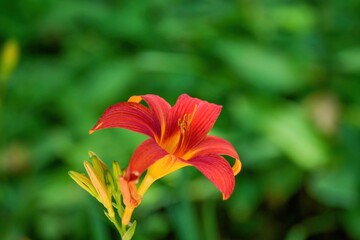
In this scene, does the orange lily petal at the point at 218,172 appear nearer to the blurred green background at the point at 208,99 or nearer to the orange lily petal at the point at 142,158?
the orange lily petal at the point at 142,158

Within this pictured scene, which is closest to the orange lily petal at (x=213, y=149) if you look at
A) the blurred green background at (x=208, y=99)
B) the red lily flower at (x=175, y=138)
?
the red lily flower at (x=175, y=138)

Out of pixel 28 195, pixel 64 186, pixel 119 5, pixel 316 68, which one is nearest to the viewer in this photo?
pixel 28 195

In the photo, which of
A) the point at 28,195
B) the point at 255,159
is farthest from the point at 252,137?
the point at 28,195

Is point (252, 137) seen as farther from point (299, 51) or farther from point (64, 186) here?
point (64, 186)

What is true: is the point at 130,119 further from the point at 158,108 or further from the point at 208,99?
the point at 208,99

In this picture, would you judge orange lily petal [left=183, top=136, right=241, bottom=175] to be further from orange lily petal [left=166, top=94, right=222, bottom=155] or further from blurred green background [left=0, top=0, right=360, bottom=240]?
blurred green background [left=0, top=0, right=360, bottom=240]

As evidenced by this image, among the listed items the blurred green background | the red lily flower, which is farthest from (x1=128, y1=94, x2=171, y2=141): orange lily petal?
the blurred green background

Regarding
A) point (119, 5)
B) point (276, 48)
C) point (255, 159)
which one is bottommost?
point (255, 159)
